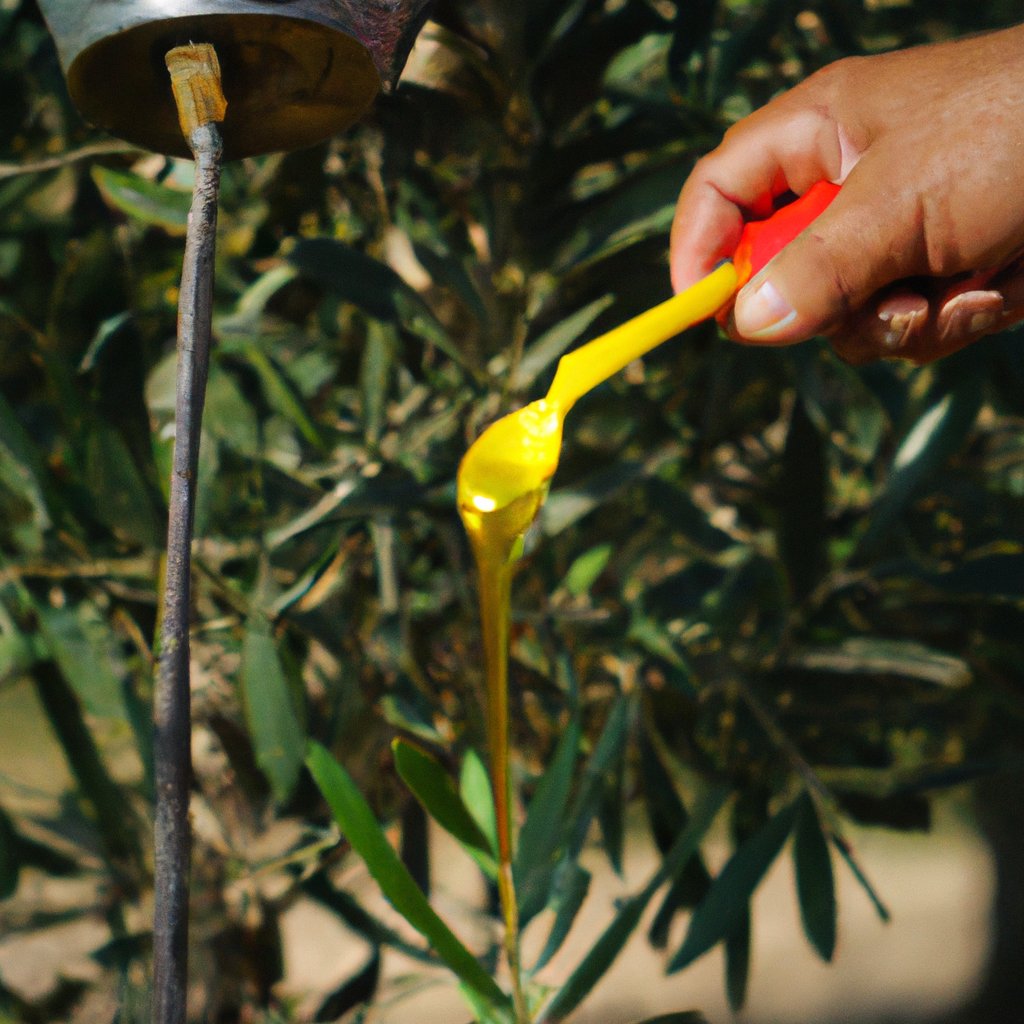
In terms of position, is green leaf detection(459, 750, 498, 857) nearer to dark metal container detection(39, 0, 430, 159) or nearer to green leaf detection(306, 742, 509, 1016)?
green leaf detection(306, 742, 509, 1016)

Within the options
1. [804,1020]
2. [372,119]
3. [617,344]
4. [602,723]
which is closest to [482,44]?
[372,119]

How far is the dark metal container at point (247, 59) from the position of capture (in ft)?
1.29

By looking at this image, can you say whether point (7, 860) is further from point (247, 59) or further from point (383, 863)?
point (247, 59)

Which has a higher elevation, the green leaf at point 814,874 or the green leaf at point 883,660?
the green leaf at point 883,660

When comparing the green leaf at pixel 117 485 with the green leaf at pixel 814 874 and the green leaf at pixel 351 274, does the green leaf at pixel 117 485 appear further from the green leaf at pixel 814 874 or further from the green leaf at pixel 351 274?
the green leaf at pixel 814 874

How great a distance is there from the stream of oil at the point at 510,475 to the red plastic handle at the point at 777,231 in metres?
0.11

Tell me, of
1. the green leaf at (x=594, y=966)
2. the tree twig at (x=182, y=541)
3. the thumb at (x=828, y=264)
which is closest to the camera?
the tree twig at (x=182, y=541)

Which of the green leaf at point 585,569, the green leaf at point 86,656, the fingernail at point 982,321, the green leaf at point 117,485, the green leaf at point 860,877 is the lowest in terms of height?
the green leaf at point 860,877

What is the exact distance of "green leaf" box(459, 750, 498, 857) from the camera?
2.37 feet

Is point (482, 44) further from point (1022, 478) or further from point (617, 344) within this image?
point (1022, 478)

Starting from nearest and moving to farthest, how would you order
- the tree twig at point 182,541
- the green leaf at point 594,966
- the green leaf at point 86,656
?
1. the tree twig at point 182,541
2. the green leaf at point 594,966
3. the green leaf at point 86,656

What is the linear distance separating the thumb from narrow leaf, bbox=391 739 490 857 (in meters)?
0.26

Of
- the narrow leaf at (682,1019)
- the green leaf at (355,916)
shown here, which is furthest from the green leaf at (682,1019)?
the green leaf at (355,916)

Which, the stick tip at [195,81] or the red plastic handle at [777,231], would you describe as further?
the red plastic handle at [777,231]
